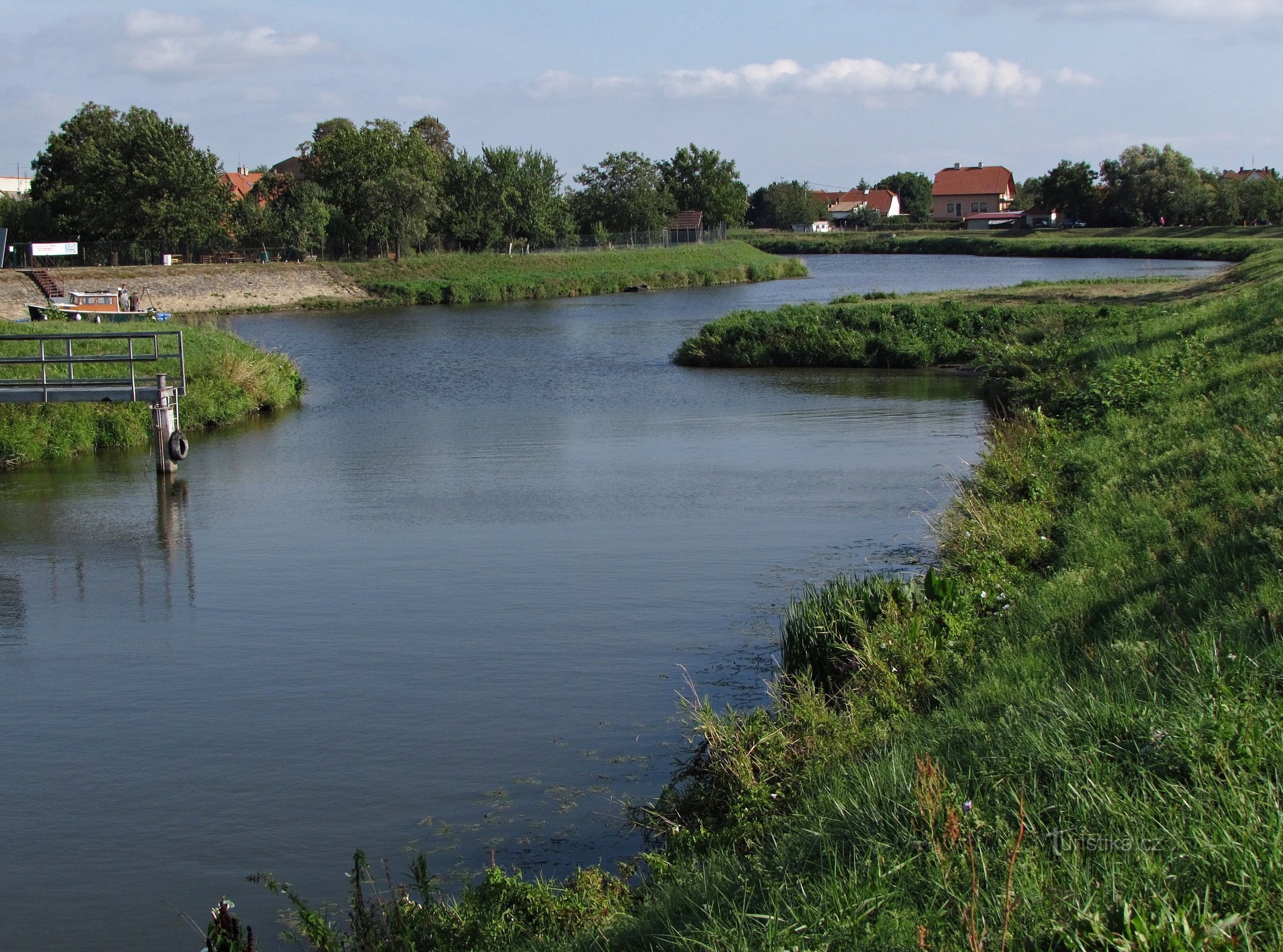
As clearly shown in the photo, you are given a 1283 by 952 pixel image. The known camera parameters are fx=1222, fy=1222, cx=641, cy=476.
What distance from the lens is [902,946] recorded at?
425 centimetres

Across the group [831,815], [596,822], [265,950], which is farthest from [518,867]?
[831,815]

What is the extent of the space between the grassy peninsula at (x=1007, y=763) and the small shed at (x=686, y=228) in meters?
95.9

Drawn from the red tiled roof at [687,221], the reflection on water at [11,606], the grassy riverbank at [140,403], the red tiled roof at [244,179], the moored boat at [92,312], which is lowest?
the reflection on water at [11,606]

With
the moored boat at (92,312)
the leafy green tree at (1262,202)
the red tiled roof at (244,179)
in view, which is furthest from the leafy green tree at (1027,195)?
the moored boat at (92,312)

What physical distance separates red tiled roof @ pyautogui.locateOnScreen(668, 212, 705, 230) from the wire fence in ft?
30.0

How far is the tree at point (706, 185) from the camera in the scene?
396 feet

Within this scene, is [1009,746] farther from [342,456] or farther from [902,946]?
[342,456]

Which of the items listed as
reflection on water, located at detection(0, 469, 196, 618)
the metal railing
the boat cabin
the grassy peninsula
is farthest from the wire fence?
the grassy peninsula

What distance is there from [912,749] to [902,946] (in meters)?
2.14

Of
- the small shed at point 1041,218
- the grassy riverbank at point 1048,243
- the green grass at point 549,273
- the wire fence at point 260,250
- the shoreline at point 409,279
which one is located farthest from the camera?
the small shed at point 1041,218

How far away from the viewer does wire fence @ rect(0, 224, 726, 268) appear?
68125mm

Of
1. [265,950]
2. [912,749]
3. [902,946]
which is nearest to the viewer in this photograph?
[902,946]

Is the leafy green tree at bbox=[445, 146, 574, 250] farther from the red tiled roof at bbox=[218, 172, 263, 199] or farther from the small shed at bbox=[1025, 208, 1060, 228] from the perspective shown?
the small shed at bbox=[1025, 208, 1060, 228]

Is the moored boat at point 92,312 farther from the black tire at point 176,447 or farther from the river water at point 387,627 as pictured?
the black tire at point 176,447
